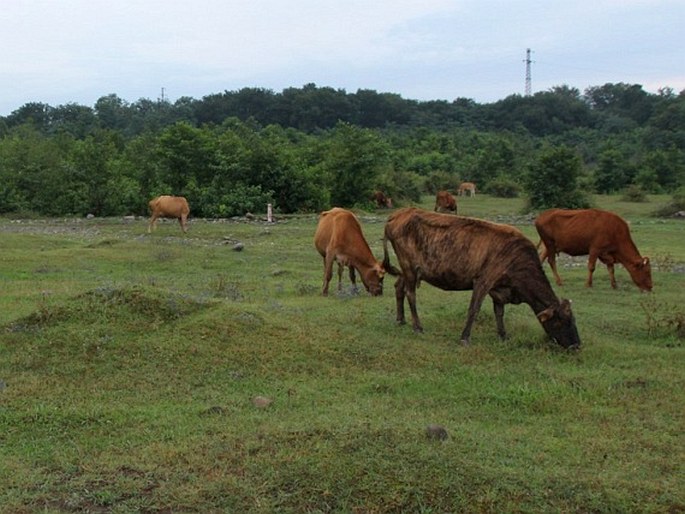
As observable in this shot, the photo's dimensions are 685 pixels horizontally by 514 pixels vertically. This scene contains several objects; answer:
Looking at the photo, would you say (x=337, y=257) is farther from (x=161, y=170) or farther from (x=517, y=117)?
→ (x=517, y=117)

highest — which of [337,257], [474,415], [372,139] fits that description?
[372,139]

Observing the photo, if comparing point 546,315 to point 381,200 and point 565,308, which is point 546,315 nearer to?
point 565,308

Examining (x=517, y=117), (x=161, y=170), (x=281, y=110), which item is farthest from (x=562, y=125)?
(x=161, y=170)

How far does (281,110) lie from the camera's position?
9138 centimetres

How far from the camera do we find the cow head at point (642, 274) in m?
14.8

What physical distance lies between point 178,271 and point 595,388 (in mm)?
10776

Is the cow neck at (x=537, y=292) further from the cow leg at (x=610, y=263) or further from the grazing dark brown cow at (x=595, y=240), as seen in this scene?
the cow leg at (x=610, y=263)

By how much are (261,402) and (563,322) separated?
166 inches

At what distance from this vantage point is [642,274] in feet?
48.7

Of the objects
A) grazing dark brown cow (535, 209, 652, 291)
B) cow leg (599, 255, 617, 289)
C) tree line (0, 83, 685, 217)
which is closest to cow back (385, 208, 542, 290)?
grazing dark brown cow (535, 209, 652, 291)

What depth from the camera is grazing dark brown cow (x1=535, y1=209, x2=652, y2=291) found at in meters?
15.0

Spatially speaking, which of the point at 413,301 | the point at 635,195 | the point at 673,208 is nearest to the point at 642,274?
the point at 413,301

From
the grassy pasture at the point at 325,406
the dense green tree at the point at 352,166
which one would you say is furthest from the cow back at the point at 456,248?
the dense green tree at the point at 352,166

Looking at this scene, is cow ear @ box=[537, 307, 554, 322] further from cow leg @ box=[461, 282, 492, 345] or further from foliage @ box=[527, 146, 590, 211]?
foliage @ box=[527, 146, 590, 211]
